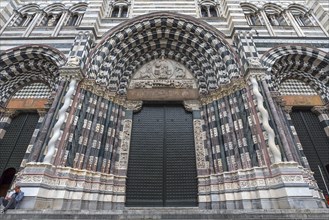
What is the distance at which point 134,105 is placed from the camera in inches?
334

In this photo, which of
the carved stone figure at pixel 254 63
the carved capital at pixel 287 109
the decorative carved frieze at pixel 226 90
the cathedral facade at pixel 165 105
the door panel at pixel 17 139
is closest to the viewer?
the cathedral facade at pixel 165 105

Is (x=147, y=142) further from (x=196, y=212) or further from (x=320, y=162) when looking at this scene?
(x=320, y=162)

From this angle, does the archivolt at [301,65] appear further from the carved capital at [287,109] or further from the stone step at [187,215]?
the stone step at [187,215]

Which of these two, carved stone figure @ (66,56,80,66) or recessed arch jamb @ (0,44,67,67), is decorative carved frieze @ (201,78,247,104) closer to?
carved stone figure @ (66,56,80,66)

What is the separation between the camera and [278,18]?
10812mm

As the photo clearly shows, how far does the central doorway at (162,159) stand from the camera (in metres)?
6.91

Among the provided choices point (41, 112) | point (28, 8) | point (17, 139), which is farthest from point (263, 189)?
point (28, 8)

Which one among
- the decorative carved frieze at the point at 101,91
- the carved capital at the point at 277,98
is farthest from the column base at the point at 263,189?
the decorative carved frieze at the point at 101,91

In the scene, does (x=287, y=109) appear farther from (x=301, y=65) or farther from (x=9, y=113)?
(x=9, y=113)

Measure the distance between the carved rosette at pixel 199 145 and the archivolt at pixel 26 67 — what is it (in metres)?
Answer: 6.28

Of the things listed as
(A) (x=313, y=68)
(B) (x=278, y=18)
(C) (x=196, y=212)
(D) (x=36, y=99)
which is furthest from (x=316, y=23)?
(D) (x=36, y=99)

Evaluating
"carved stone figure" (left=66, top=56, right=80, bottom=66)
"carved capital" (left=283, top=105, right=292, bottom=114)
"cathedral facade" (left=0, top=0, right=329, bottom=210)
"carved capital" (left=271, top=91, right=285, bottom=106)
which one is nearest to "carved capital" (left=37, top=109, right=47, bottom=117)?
"cathedral facade" (left=0, top=0, right=329, bottom=210)

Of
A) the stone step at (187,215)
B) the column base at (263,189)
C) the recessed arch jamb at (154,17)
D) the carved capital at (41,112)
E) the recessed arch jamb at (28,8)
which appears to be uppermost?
the recessed arch jamb at (28,8)

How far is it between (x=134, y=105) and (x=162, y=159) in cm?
261
